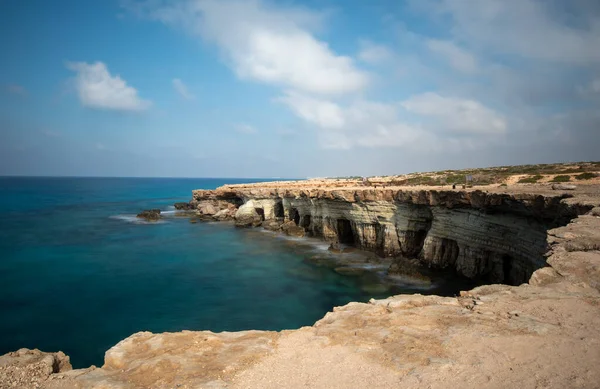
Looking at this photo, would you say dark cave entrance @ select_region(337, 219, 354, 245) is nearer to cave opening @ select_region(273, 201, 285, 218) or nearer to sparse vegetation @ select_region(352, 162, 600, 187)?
sparse vegetation @ select_region(352, 162, 600, 187)

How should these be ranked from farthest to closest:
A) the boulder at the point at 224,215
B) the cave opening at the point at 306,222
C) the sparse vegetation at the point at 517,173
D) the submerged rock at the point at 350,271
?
the boulder at the point at 224,215, the cave opening at the point at 306,222, the sparse vegetation at the point at 517,173, the submerged rock at the point at 350,271

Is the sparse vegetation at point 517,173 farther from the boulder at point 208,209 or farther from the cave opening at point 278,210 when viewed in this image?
the boulder at point 208,209

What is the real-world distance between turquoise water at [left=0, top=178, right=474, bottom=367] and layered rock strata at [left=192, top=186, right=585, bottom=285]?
334cm

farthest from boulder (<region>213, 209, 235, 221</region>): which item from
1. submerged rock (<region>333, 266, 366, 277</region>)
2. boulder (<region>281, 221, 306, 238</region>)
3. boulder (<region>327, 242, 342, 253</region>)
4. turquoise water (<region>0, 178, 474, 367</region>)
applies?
submerged rock (<region>333, 266, 366, 277</region>)

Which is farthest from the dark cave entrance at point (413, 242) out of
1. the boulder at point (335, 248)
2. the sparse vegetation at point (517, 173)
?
the sparse vegetation at point (517, 173)

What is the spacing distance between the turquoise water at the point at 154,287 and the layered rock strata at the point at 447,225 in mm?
3341

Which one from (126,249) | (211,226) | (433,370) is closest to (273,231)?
(211,226)

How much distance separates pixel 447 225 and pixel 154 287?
2175 centimetres

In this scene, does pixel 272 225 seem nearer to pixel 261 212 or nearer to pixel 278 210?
pixel 278 210

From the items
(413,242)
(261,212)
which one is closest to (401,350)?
(413,242)

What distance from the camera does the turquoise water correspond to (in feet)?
57.7

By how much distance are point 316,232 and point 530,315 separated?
1240 inches

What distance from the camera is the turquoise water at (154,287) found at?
17578 mm

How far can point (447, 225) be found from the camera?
23828 millimetres
